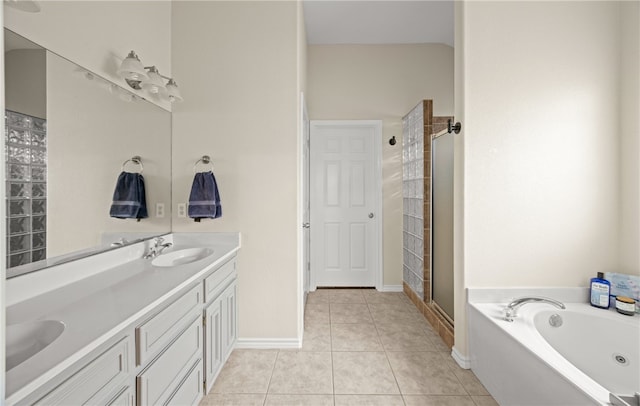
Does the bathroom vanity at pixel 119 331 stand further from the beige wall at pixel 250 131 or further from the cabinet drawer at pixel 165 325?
the beige wall at pixel 250 131

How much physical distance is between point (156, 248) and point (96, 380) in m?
1.11

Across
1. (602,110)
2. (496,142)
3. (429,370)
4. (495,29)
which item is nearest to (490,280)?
(429,370)

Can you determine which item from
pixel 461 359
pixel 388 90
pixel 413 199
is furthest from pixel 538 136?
pixel 388 90

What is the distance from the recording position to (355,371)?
1.96 meters

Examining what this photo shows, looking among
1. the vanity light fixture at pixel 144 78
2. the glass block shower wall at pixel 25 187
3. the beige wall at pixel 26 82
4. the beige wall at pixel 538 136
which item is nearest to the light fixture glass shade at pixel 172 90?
the vanity light fixture at pixel 144 78

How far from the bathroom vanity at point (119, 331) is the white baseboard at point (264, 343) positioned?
0.32 m

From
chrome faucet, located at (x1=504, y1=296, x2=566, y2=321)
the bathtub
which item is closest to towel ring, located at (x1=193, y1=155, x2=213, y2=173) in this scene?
the bathtub

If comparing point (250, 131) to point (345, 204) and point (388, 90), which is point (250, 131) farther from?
point (388, 90)

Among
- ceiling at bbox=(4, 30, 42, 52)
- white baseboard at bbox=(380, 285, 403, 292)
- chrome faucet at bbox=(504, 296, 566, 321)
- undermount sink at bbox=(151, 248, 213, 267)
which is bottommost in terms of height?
white baseboard at bbox=(380, 285, 403, 292)

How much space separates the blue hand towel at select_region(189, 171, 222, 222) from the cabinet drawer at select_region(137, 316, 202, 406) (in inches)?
30.1

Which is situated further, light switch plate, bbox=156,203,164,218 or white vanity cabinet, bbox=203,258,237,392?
light switch plate, bbox=156,203,164,218

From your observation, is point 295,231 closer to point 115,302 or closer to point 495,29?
point 115,302

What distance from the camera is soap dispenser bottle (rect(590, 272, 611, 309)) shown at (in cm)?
187

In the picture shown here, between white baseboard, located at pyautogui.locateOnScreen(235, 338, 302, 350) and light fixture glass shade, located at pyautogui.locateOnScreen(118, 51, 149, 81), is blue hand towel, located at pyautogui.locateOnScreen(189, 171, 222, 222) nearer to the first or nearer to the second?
light fixture glass shade, located at pyautogui.locateOnScreen(118, 51, 149, 81)
